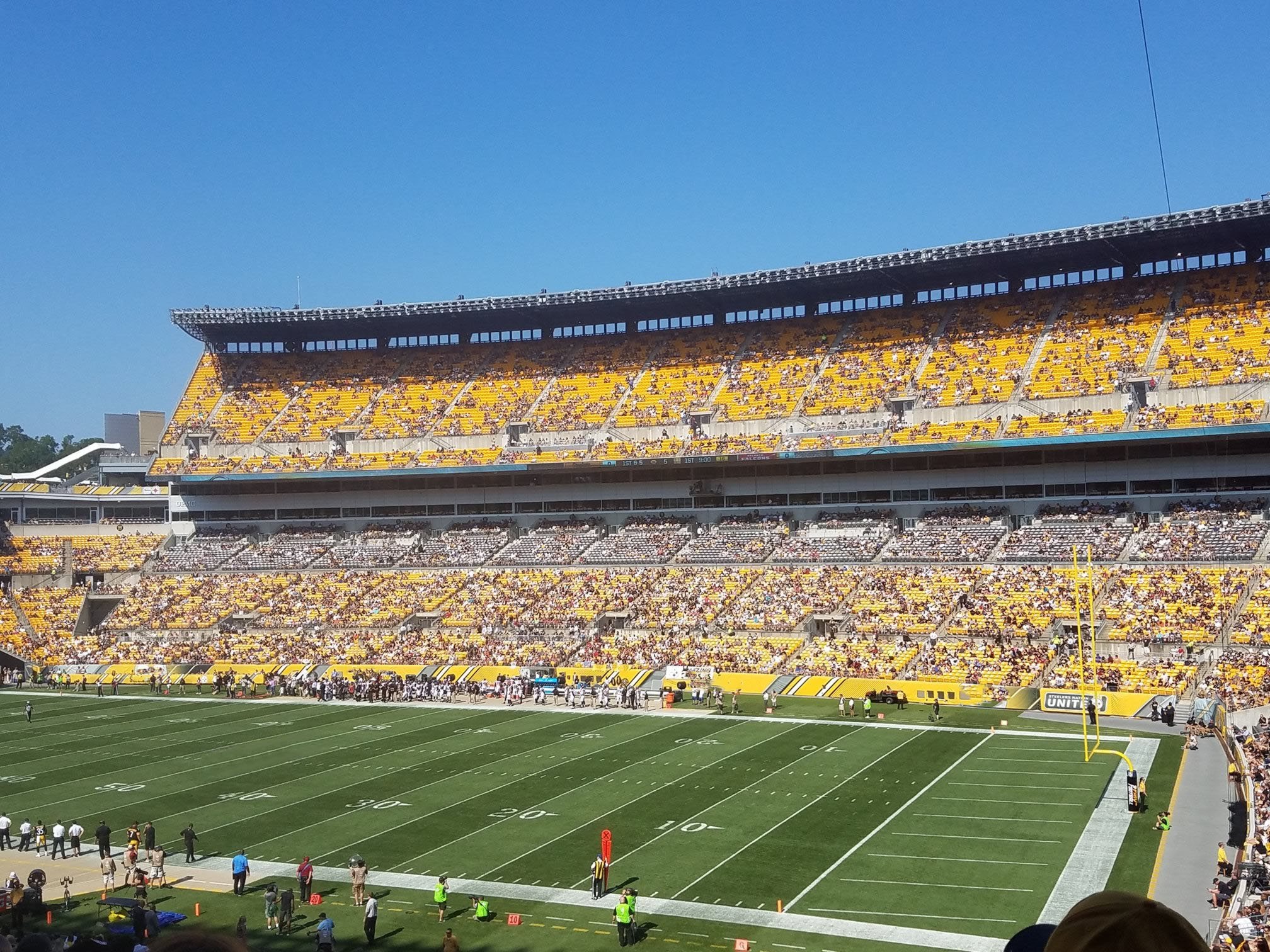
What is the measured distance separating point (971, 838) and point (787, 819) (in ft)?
14.1

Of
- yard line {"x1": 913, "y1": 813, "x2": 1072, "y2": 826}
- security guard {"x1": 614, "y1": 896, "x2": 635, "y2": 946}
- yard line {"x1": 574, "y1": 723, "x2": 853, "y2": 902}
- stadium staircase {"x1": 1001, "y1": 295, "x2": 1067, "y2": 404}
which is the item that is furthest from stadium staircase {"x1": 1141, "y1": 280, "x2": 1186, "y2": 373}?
security guard {"x1": 614, "y1": 896, "x2": 635, "y2": 946}

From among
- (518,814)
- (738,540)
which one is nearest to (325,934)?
(518,814)

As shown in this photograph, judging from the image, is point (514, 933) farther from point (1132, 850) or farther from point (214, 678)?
point (214, 678)

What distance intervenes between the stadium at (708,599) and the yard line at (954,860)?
100 mm

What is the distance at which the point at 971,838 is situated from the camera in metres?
26.5

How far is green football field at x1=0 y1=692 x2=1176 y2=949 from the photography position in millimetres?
23797

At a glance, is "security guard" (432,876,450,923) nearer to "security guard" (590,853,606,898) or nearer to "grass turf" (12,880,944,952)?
"grass turf" (12,880,944,952)

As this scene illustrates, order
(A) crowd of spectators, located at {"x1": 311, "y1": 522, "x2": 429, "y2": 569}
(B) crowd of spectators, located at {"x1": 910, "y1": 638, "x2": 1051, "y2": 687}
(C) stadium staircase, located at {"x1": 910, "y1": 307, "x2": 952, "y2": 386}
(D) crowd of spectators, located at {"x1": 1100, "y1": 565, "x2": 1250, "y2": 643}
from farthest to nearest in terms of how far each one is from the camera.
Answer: (A) crowd of spectators, located at {"x1": 311, "y1": 522, "x2": 429, "y2": 569}
(C) stadium staircase, located at {"x1": 910, "y1": 307, "x2": 952, "y2": 386}
(D) crowd of spectators, located at {"x1": 1100, "y1": 565, "x2": 1250, "y2": 643}
(B) crowd of spectators, located at {"x1": 910, "y1": 638, "x2": 1051, "y2": 687}

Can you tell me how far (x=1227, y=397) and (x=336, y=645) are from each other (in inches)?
1745

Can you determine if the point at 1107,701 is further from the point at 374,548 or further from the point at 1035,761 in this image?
the point at 374,548

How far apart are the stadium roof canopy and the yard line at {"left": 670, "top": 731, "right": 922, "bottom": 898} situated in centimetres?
3371

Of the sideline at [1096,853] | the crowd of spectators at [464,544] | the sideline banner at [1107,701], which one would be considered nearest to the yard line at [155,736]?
the crowd of spectators at [464,544]

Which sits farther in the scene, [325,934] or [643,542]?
[643,542]

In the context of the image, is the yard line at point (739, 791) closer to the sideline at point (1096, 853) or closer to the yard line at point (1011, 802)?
the yard line at point (1011, 802)
